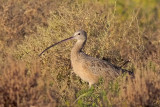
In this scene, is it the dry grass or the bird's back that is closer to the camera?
the dry grass

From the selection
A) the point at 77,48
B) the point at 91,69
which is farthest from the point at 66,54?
the point at 91,69

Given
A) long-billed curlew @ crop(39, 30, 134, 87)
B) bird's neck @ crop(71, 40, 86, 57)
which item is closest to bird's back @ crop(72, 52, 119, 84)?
long-billed curlew @ crop(39, 30, 134, 87)

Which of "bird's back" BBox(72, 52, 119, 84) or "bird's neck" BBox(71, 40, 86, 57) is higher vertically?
"bird's neck" BBox(71, 40, 86, 57)

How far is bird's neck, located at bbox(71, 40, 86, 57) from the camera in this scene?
7593 mm

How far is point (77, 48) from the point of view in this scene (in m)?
7.70

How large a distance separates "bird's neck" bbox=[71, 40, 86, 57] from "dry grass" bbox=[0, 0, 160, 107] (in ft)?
1.64

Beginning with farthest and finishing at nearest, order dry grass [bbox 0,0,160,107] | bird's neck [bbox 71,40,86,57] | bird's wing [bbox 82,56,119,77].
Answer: bird's neck [bbox 71,40,86,57], bird's wing [bbox 82,56,119,77], dry grass [bbox 0,0,160,107]

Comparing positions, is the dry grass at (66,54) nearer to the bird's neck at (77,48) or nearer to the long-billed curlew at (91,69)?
the long-billed curlew at (91,69)

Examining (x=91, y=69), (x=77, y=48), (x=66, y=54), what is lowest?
(x=66, y=54)

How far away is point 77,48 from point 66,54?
1.81ft

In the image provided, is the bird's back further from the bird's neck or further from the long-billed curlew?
the bird's neck

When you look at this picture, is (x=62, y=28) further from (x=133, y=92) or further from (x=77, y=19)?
(x=133, y=92)

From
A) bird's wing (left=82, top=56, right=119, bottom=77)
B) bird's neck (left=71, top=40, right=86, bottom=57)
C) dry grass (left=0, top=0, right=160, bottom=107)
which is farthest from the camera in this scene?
bird's neck (left=71, top=40, right=86, bottom=57)

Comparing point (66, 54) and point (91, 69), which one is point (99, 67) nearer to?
point (91, 69)
